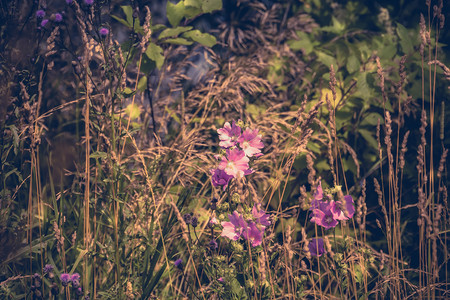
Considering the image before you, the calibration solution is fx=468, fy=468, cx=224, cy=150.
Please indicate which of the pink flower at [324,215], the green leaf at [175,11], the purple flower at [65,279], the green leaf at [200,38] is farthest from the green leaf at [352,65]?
the purple flower at [65,279]

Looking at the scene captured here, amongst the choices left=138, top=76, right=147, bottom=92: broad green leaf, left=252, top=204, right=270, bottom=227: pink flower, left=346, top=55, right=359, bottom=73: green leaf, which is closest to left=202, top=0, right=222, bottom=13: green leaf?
left=138, top=76, right=147, bottom=92: broad green leaf

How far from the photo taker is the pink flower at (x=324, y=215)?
1.57 m

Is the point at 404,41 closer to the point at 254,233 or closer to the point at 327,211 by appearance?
the point at 327,211

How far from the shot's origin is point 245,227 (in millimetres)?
1435

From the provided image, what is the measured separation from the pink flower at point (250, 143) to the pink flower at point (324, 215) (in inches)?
10.9

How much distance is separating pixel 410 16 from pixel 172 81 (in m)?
1.71

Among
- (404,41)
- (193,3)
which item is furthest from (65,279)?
(404,41)

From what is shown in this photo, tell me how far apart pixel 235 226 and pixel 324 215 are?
1.04ft

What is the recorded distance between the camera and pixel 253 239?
1.50 meters

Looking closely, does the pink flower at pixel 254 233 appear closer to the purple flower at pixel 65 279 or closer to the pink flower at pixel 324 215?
the pink flower at pixel 324 215

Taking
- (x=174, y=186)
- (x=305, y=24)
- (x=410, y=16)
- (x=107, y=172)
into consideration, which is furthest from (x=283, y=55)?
(x=107, y=172)

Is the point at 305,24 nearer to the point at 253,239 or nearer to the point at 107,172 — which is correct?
the point at 107,172

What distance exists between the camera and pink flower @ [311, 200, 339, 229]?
1.57 metres

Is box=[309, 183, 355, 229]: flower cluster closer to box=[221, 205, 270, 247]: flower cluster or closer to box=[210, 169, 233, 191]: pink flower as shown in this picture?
box=[221, 205, 270, 247]: flower cluster
